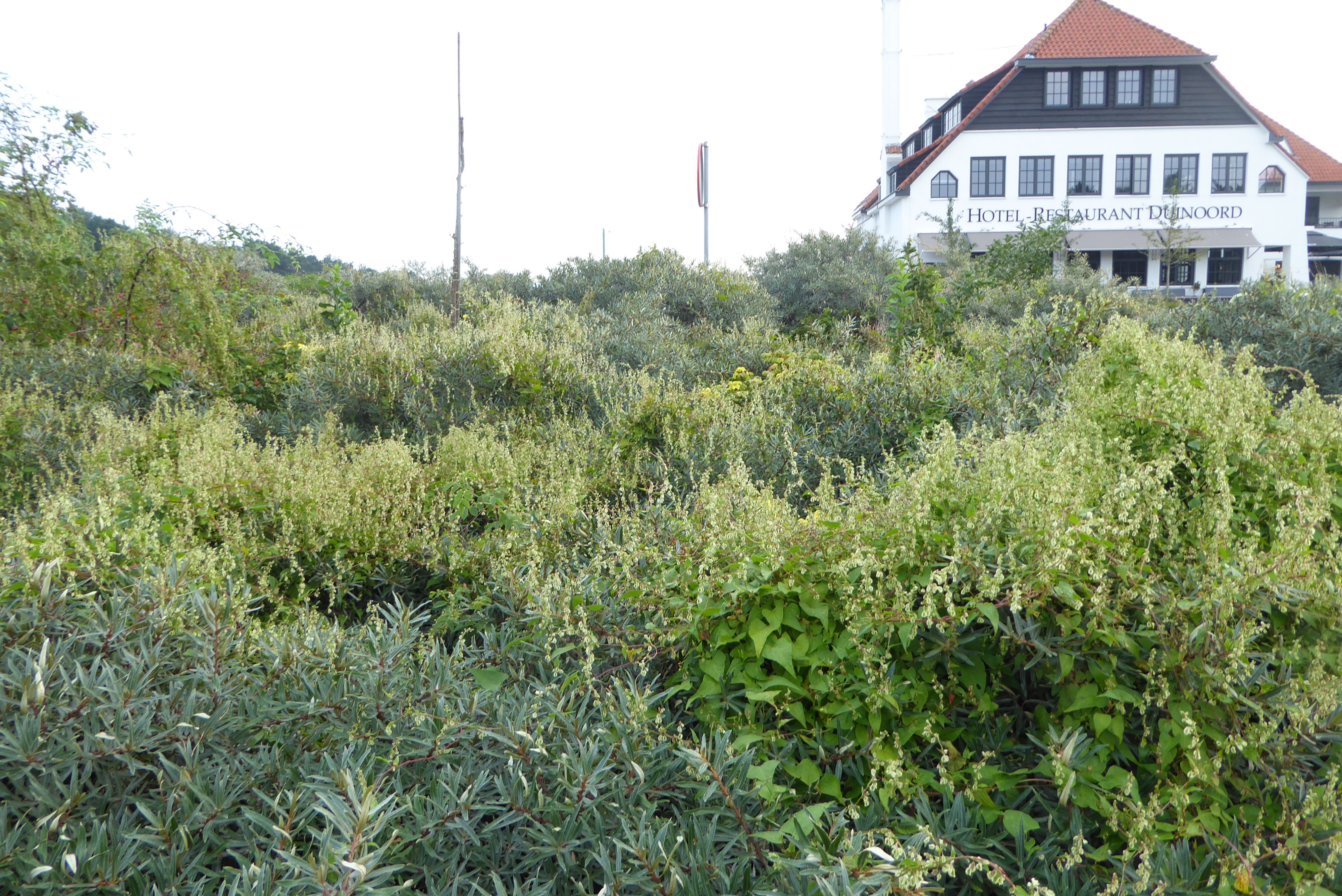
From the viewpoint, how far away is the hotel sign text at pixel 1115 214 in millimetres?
32656

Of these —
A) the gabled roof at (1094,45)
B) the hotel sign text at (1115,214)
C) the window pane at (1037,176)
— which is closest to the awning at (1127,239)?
the hotel sign text at (1115,214)

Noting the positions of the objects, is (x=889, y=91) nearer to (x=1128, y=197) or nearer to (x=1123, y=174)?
(x=1123, y=174)

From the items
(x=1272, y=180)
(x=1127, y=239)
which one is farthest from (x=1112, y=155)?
(x=1272, y=180)

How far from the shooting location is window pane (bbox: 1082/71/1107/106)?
106 ft

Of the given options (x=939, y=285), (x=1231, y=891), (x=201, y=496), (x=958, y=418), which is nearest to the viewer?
(x=1231, y=891)

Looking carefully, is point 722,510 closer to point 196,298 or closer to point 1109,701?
point 1109,701

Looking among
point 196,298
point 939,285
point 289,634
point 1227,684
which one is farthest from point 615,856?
point 196,298

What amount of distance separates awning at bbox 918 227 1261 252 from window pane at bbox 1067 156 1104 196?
170 centimetres

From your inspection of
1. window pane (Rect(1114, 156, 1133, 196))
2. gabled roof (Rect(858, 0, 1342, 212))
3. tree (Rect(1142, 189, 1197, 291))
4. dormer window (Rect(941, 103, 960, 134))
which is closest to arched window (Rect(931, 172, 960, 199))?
gabled roof (Rect(858, 0, 1342, 212))

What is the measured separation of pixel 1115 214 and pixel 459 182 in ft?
89.5

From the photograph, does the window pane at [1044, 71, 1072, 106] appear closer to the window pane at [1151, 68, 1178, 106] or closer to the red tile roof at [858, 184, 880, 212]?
the window pane at [1151, 68, 1178, 106]

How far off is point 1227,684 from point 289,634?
2.99 metres

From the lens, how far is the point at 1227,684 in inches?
90.6

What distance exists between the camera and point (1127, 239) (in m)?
33.2
